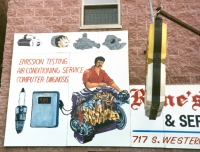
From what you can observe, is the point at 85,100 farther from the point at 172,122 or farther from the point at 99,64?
the point at 172,122

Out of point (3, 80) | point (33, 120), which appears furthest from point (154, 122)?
point (3, 80)

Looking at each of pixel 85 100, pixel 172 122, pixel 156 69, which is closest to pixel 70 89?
pixel 85 100

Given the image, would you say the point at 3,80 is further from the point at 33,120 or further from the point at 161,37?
the point at 161,37

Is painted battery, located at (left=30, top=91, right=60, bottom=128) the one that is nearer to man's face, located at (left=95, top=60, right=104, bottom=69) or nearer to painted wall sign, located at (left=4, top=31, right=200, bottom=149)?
painted wall sign, located at (left=4, top=31, right=200, bottom=149)

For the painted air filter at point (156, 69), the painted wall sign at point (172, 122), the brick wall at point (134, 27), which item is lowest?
the painted wall sign at point (172, 122)

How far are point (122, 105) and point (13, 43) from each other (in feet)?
10.6

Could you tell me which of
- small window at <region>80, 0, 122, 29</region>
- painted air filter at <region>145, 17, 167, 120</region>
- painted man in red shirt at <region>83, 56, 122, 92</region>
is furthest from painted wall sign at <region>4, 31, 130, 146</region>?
painted air filter at <region>145, 17, 167, 120</region>

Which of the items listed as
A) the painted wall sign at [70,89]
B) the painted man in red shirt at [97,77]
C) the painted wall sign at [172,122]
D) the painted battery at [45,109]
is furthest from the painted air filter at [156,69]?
the painted battery at [45,109]

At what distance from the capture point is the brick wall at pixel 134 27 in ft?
24.8

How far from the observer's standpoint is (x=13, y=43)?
7.99 metres

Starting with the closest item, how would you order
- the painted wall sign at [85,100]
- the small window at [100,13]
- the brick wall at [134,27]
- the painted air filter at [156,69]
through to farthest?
the painted air filter at [156,69] < the painted wall sign at [85,100] < the brick wall at [134,27] < the small window at [100,13]

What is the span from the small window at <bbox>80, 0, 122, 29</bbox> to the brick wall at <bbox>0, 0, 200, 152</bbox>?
198 millimetres

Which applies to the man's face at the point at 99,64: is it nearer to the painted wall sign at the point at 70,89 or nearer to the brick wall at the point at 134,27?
the painted wall sign at the point at 70,89

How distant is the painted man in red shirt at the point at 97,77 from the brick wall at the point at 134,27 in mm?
561
